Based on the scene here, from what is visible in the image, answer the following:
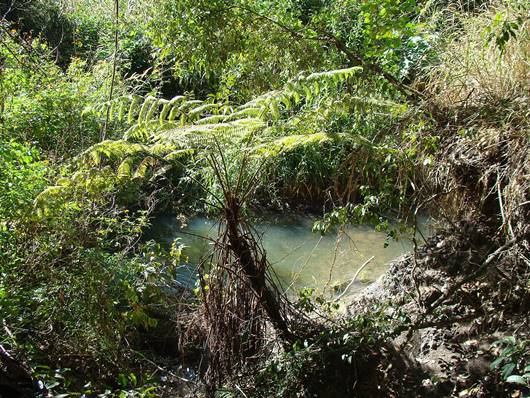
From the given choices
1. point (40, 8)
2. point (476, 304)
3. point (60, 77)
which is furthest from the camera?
point (40, 8)

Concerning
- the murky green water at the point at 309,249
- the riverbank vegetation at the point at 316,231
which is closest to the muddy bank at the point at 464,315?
the riverbank vegetation at the point at 316,231

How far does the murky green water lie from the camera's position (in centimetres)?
670

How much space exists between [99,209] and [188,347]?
1.36 m

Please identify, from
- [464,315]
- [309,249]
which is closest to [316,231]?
[464,315]

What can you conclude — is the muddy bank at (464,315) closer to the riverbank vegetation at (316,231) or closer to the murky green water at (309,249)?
the riverbank vegetation at (316,231)

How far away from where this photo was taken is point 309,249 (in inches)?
313

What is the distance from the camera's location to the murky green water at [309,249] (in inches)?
264

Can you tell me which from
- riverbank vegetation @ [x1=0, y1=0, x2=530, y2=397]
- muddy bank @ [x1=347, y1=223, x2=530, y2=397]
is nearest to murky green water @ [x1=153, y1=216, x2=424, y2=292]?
riverbank vegetation @ [x1=0, y1=0, x2=530, y2=397]

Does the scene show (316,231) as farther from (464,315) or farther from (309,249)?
(309,249)

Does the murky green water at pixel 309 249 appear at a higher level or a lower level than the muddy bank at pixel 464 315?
lower

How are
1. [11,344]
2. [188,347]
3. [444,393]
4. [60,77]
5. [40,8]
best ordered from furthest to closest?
1. [40,8]
2. [60,77]
3. [188,347]
4. [444,393]
5. [11,344]

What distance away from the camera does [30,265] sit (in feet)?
14.1

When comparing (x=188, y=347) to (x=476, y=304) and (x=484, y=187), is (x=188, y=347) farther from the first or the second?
(x=484, y=187)

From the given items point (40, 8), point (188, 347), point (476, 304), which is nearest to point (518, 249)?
point (476, 304)
